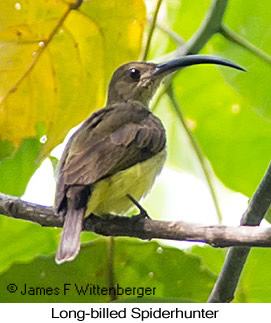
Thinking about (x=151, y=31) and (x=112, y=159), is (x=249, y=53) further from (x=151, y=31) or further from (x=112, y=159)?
(x=112, y=159)

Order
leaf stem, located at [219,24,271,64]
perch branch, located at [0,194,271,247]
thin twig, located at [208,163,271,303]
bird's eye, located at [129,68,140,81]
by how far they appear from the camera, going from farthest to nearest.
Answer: bird's eye, located at [129,68,140,81]
leaf stem, located at [219,24,271,64]
thin twig, located at [208,163,271,303]
perch branch, located at [0,194,271,247]

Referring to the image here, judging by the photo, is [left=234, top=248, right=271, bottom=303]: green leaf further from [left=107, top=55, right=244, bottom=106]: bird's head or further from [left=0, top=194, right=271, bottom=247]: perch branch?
[left=107, top=55, right=244, bottom=106]: bird's head

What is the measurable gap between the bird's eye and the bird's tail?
1.96 feet

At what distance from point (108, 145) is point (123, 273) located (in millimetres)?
370

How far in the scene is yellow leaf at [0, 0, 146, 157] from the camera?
1896 millimetres

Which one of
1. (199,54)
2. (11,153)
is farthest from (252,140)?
(11,153)

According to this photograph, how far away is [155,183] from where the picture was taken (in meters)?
2.02

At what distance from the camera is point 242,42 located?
1911 mm

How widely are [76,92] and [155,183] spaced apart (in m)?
0.34

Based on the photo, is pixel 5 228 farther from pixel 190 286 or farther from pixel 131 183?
pixel 190 286

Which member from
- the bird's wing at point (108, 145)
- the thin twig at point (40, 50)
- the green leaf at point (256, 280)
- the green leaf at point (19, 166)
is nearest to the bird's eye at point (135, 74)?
the bird's wing at point (108, 145)

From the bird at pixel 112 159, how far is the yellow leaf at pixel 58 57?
80 millimetres

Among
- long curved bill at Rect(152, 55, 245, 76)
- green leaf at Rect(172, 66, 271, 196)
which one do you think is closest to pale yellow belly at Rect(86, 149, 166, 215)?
green leaf at Rect(172, 66, 271, 196)

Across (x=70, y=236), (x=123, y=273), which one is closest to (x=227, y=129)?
(x=123, y=273)
